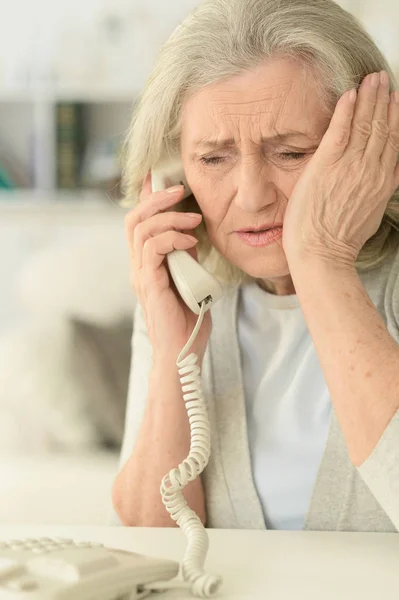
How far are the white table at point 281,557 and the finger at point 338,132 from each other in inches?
19.7

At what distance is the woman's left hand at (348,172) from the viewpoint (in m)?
1.20

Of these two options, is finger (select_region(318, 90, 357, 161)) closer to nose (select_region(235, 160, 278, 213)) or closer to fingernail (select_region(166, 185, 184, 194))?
nose (select_region(235, 160, 278, 213))

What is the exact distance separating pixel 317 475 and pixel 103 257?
1663mm

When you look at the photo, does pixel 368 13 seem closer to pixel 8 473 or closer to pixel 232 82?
pixel 8 473

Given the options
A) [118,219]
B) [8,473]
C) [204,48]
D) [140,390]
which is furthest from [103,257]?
[204,48]

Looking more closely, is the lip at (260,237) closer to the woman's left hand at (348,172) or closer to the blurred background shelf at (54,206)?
the woman's left hand at (348,172)

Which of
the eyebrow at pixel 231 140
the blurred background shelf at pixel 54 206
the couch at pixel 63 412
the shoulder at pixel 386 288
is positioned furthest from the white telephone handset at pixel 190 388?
the blurred background shelf at pixel 54 206

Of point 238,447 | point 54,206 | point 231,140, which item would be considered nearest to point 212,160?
point 231,140

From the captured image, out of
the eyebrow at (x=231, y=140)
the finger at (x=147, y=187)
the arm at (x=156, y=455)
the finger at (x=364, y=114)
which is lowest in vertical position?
the arm at (x=156, y=455)

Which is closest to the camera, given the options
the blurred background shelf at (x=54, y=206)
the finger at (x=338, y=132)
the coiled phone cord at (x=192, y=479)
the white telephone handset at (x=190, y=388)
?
the coiled phone cord at (x=192, y=479)

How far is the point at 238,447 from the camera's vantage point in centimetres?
135

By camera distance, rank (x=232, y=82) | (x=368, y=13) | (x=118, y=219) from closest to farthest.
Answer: (x=232, y=82) → (x=368, y=13) → (x=118, y=219)

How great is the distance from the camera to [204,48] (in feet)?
4.24

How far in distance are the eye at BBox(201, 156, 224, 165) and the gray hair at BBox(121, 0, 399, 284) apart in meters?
0.08
